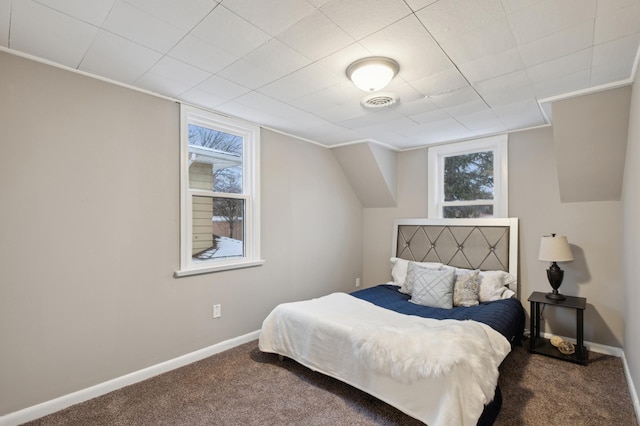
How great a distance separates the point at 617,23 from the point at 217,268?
3.26 m

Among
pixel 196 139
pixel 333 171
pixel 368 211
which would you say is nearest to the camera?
pixel 196 139

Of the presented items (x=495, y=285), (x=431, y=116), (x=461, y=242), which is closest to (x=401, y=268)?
(x=461, y=242)

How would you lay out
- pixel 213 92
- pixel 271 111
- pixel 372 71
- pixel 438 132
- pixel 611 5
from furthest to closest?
pixel 438 132 → pixel 271 111 → pixel 213 92 → pixel 372 71 → pixel 611 5

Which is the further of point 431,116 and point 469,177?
point 469,177

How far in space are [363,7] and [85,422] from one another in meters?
2.94

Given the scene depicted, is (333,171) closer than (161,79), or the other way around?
(161,79)

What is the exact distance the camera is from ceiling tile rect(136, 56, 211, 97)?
2139mm

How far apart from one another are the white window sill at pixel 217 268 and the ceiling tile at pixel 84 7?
1.92m

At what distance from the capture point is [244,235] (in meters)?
3.43

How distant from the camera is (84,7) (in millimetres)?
1543

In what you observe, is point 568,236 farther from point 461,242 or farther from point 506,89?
point 506,89

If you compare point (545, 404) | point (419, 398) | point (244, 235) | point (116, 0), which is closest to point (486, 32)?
point (116, 0)

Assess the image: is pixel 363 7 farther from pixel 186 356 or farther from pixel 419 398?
pixel 186 356

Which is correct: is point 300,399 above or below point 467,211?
below
